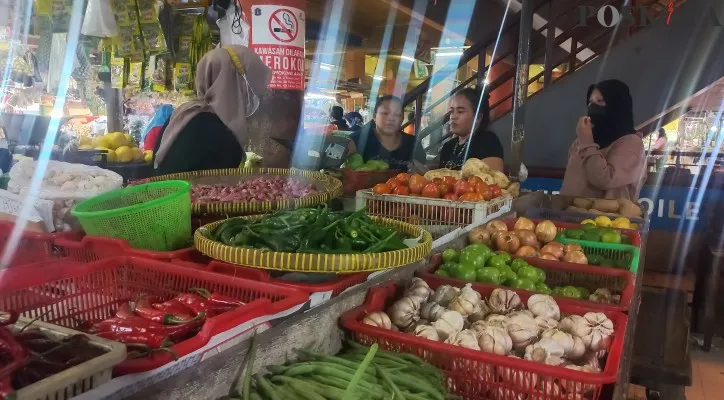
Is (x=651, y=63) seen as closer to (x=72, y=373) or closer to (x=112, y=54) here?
(x=112, y=54)

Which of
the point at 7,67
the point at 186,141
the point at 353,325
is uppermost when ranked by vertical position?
the point at 7,67

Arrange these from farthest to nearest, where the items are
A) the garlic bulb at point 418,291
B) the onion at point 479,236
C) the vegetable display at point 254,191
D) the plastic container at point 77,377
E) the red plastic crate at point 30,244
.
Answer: the onion at point 479,236, the vegetable display at point 254,191, the red plastic crate at point 30,244, the garlic bulb at point 418,291, the plastic container at point 77,377

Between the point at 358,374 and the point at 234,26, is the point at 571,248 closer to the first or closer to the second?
the point at 358,374

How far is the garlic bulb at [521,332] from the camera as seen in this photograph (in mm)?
1927

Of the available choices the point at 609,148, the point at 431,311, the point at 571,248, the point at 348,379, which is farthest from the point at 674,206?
the point at 348,379

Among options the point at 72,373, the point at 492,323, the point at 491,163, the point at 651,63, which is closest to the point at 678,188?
the point at 651,63

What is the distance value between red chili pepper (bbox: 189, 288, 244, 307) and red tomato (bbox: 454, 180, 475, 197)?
6.75ft

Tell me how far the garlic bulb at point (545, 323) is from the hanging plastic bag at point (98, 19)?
4573 mm

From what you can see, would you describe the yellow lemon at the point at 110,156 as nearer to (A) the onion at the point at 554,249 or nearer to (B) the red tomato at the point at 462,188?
(B) the red tomato at the point at 462,188

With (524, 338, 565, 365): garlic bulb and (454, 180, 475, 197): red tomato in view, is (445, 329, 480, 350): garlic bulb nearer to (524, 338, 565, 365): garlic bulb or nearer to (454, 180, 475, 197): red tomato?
(524, 338, 565, 365): garlic bulb

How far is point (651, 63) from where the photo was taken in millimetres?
7469

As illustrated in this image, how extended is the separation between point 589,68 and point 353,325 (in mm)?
6930

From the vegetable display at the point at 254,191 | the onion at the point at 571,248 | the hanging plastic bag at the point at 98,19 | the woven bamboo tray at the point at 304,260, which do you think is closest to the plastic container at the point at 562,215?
the onion at the point at 571,248

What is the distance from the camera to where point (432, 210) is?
343cm
